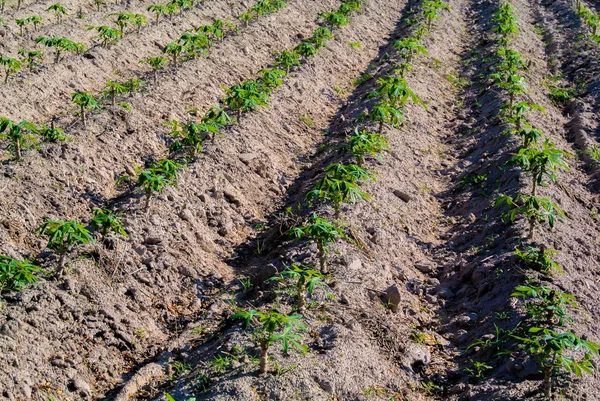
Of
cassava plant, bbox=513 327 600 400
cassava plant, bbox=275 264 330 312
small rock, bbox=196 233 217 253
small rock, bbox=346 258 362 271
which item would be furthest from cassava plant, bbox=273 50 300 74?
cassava plant, bbox=513 327 600 400

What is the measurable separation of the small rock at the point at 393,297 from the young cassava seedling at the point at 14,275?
2.79m

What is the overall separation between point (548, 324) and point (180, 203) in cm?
365

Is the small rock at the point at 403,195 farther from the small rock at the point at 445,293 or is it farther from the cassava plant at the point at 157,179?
the cassava plant at the point at 157,179

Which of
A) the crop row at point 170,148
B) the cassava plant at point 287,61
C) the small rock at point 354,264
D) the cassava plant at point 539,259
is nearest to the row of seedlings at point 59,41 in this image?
the crop row at point 170,148

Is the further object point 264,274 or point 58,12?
point 58,12

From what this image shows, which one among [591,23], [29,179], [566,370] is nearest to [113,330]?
[29,179]

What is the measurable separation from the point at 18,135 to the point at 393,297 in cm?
404

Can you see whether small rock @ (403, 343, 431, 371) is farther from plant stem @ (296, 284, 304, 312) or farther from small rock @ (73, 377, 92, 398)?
small rock @ (73, 377, 92, 398)

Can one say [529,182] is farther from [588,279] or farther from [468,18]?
[468,18]

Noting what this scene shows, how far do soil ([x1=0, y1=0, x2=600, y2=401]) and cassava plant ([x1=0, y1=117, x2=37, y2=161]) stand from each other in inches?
7.8

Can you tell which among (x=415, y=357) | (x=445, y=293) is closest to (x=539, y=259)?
(x=445, y=293)

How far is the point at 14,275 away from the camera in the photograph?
4613mm

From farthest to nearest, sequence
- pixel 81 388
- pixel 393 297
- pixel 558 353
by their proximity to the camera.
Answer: pixel 393 297
pixel 81 388
pixel 558 353

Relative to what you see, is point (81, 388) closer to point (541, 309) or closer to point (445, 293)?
point (445, 293)
